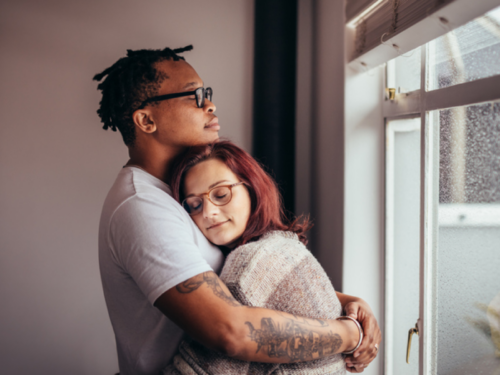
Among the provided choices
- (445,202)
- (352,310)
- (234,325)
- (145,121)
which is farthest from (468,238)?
(145,121)

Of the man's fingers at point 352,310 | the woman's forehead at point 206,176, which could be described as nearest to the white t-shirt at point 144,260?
the woman's forehead at point 206,176

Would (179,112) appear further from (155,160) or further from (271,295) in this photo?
(271,295)

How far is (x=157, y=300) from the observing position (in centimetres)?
91

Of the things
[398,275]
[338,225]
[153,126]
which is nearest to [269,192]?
[153,126]

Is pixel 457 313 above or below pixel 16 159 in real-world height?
below

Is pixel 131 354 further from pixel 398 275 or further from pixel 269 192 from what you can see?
pixel 398 275

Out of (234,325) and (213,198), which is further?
(213,198)

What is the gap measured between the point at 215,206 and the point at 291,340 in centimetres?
52

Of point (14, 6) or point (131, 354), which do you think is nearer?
point (131, 354)

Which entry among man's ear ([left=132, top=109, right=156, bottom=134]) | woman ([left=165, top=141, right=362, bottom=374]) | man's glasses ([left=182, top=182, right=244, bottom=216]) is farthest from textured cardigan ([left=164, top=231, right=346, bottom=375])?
man's ear ([left=132, top=109, right=156, bottom=134])

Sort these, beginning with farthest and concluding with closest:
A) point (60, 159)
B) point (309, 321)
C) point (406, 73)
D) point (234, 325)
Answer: point (60, 159) → point (406, 73) → point (309, 321) → point (234, 325)

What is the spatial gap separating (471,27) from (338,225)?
1044 mm

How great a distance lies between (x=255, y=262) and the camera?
41.1 inches

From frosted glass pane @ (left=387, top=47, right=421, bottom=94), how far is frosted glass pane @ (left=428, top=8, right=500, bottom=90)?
5.1 inches
